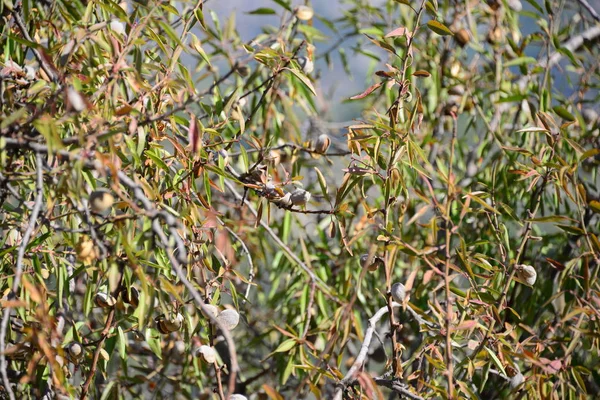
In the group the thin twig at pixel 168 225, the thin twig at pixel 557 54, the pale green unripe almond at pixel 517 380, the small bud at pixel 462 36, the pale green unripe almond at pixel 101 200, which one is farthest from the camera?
the thin twig at pixel 557 54

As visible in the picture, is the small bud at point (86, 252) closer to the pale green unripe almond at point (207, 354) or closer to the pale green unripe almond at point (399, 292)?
the pale green unripe almond at point (207, 354)

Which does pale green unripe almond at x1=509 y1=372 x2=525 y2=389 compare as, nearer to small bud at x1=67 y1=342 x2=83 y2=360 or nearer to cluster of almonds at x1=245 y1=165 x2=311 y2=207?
cluster of almonds at x1=245 y1=165 x2=311 y2=207

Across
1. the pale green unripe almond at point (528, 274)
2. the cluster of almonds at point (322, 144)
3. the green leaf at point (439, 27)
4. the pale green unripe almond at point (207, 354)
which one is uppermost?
the green leaf at point (439, 27)

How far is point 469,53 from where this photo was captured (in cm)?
242

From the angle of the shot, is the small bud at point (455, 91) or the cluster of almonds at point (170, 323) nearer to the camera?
the cluster of almonds at point (170, 323)

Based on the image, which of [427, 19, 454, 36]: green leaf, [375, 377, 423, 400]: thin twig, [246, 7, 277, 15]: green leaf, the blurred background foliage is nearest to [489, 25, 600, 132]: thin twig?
the blurred background foliage

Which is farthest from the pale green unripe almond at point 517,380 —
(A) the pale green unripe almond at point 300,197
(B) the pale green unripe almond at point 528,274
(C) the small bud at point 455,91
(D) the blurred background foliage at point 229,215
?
(C) the small bud at point 455,91

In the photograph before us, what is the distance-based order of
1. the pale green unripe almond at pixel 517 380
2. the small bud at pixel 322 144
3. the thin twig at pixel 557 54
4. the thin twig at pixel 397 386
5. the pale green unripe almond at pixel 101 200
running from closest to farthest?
the pale green unripe almond at pixel 101 200, the thin twig at pixel 397 386, the pale green unripe almond at pixel 517 380, the small bud at pixel 322 144, the thin twig at pixel 557 54

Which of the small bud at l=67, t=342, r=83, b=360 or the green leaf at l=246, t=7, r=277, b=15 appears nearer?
the small bud at l=67, t=342, r=83, b=360

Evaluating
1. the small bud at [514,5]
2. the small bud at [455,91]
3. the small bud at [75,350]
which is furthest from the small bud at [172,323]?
the small bud at [514,5]

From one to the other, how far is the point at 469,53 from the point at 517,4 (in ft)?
2.51

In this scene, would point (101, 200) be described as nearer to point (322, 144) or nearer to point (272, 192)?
point (272, 192)

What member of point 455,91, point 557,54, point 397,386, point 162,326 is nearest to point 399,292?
point 397,386

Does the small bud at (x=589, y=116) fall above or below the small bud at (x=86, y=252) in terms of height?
below
